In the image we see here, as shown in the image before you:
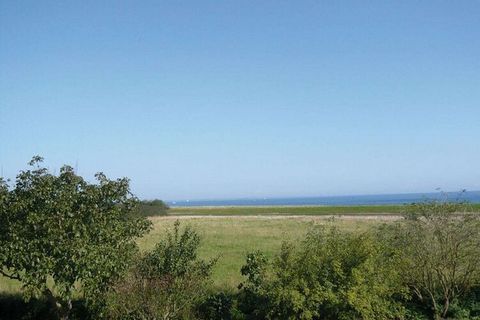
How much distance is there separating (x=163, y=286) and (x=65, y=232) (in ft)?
8.99

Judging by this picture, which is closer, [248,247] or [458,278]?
[458,278]

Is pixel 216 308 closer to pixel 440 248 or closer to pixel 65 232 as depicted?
pixel 65 232

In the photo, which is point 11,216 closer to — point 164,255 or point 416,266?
point 164,255

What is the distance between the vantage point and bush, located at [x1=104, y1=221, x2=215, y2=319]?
1205cm

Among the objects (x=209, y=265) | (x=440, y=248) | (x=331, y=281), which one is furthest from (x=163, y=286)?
(x=440, y=248)

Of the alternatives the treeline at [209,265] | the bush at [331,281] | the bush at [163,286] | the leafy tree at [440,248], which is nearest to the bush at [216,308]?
the treeline at [209,265]

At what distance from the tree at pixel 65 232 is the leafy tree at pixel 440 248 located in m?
7.19

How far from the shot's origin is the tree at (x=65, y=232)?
40.3ft

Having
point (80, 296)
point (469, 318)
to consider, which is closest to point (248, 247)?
point (80, 296)

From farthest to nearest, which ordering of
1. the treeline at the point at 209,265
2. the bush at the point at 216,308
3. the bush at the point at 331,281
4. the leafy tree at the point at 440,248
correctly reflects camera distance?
the bush at the point at 216,308, the leafy tree at the point at 440,248, the treeline at the point at 209,265, the bush at the point at 331,281

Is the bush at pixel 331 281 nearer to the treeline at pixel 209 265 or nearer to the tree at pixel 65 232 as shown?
the treeline at pixel 209 265

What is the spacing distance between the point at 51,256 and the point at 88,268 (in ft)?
3.10

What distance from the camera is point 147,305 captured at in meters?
12.0

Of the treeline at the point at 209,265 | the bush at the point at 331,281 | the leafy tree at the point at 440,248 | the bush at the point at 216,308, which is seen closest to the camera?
the bush at the point at 331,281
